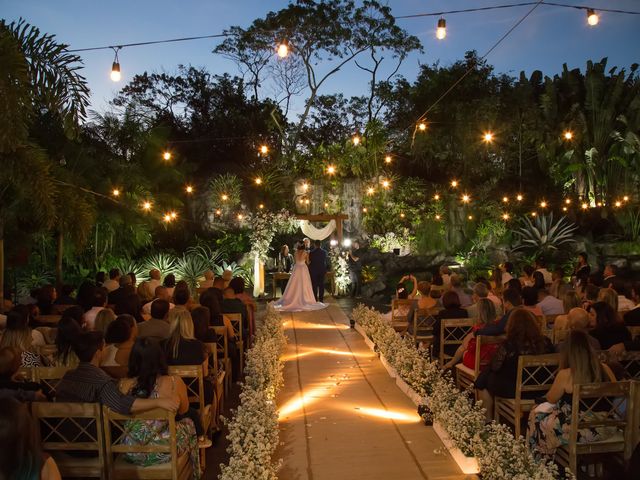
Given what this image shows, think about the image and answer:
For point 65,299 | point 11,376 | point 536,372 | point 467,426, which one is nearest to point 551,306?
point 536,372

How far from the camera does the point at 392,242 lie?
802 inches

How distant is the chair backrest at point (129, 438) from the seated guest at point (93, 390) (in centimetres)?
4

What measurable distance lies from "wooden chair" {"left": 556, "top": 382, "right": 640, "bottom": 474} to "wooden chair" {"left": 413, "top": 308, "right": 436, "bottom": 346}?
369 cm

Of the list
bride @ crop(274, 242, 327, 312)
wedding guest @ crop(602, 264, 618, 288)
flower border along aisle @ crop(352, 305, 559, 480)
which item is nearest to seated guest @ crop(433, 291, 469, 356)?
flower border along aisle @ crop(352, 305, 559, 480)

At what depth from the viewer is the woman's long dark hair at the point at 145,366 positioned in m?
3.82

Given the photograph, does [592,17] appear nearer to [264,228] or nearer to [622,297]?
[622,297]

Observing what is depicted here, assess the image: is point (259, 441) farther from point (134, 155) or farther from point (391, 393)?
point (134, 155)

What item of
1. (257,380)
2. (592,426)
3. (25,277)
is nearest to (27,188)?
(257,380)

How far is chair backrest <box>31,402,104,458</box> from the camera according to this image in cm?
350

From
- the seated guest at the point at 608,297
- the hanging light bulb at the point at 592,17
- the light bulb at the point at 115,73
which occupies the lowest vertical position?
the seated guest at the point at 608,297

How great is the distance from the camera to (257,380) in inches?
228

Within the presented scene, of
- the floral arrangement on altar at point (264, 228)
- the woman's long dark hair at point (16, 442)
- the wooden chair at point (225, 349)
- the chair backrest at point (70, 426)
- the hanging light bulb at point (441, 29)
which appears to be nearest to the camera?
the woman's long dark hair at point (16, 442)

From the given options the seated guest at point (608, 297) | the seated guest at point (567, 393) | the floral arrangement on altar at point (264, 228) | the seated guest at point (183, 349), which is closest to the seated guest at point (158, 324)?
the seated guest at point (183, 349)

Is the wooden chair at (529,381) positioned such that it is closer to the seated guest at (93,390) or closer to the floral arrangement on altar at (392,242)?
the seated guest at (93,390)
